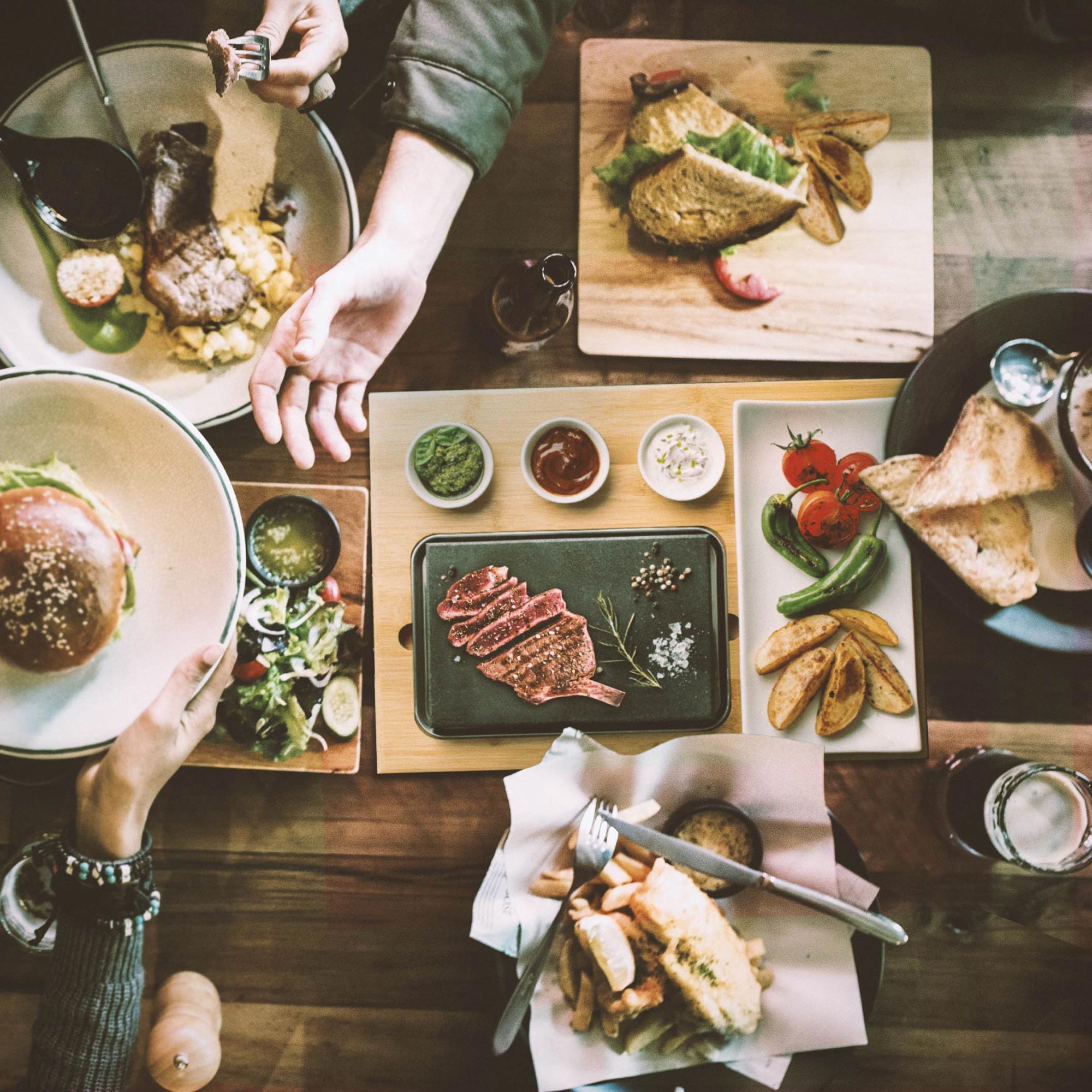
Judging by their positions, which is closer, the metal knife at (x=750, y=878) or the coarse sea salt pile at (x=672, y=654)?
the metal knife at (x=750, y=878)

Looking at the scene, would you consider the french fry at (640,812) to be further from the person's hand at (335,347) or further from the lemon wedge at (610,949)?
the person's hand at (335,347)

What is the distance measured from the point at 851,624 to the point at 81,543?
5.98ft

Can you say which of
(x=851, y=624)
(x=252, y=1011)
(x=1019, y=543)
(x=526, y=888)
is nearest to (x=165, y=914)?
(x=252, y=1011)

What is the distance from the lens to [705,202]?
76.4 inches

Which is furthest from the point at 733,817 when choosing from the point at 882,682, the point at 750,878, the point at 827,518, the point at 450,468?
the point at 450,468

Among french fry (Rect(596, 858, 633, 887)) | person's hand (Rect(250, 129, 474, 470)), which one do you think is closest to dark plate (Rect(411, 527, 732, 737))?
french fry (Rect(596, 858, 633, 887))

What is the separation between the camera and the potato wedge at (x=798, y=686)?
1.97 m

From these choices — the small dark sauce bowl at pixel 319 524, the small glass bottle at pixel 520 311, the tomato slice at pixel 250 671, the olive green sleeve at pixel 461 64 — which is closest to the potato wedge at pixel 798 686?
the small glass bottle at pixel 520 311

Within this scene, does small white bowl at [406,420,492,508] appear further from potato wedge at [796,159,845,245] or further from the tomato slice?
potato wedge at [796,159,845,245]

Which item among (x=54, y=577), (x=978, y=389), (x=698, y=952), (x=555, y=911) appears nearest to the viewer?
(x=54, y=577)

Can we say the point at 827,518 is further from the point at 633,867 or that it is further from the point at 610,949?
the point at 610,949

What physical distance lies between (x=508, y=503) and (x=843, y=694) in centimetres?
99

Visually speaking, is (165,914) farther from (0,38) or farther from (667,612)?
(0,38)

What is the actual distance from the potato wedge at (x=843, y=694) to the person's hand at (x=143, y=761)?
1.46 metres
